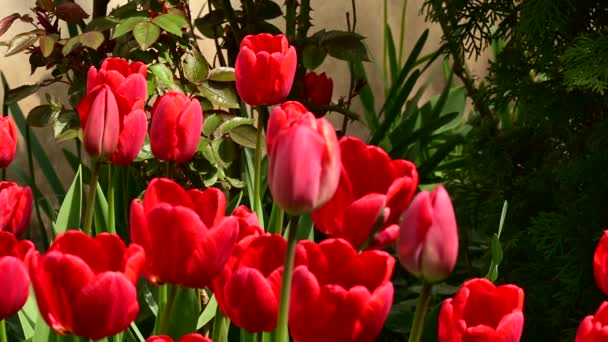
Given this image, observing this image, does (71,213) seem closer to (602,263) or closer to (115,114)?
(115,114)

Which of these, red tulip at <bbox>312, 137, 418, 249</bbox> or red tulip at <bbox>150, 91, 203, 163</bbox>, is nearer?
red tulip at <bbox>312, 137, 418, 249</bbox>

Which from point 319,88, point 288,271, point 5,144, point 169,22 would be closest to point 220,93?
point 169,22

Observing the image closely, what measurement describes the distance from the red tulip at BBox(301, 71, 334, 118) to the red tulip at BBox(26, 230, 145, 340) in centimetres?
144

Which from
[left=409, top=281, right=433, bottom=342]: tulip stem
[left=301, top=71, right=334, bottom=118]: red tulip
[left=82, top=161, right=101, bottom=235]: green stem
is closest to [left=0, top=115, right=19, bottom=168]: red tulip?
[left=82, top=161, right=101, bottom=235]: green stem

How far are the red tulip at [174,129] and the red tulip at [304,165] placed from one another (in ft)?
1.27

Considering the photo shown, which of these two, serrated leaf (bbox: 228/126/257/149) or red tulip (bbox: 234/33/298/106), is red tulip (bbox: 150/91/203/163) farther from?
serrated leaf (bbox: 228/126/257/149)

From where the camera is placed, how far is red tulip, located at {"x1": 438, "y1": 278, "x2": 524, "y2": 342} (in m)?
0.73

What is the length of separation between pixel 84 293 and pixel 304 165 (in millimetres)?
175

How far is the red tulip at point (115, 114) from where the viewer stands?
0.97m

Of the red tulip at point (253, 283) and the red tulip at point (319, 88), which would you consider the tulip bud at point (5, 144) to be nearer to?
the red tulip at point (253, 283)

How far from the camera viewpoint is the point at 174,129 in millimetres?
1093

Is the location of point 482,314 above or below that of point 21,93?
above

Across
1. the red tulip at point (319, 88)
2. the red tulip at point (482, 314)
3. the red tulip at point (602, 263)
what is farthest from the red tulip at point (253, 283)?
the red tulip at point (319, 88)

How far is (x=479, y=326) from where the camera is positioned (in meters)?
0.73
